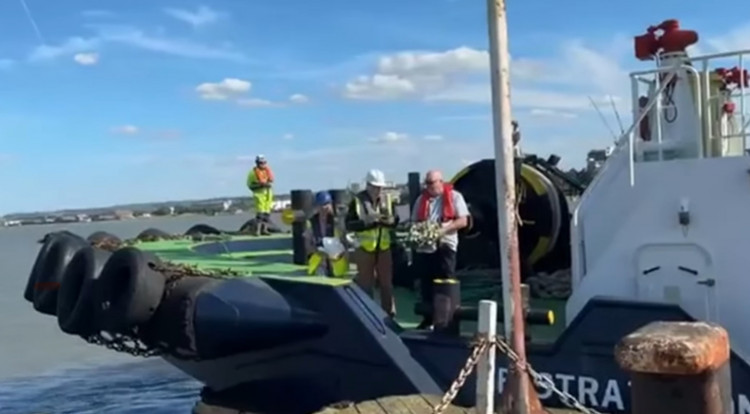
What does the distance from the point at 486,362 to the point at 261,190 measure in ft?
29.6

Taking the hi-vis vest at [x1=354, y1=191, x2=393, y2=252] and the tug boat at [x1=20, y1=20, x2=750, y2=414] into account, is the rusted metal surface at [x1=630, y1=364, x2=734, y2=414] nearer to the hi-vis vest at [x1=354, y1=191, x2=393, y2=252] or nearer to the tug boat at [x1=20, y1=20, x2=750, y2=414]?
the tug boat at [x1=20, y1=20, x2=750, y2=414]

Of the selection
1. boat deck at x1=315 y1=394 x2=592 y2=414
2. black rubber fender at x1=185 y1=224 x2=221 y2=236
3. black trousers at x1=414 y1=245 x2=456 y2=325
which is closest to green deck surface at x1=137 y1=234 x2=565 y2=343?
black trousers at x1=414 y1=245 x2=456 y2=325

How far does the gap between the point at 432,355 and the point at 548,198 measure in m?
2.53

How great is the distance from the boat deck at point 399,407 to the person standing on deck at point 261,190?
7569 mm

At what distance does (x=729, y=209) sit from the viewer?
614cm

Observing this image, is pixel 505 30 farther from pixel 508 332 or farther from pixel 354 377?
pixel 354 377

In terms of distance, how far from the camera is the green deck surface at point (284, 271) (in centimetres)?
749

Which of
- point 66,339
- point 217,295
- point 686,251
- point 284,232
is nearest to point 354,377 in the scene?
point 217,295

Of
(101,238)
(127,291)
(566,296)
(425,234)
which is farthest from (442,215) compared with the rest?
(101,238)

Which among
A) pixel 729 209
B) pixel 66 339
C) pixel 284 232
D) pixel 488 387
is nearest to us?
pixel 488 387

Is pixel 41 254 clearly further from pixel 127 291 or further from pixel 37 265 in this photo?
pixel 127 291

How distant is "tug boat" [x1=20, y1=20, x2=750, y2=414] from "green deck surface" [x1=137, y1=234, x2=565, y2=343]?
0.14 ft

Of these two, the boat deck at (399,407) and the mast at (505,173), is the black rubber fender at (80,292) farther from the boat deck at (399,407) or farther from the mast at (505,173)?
the mast at (505,173)

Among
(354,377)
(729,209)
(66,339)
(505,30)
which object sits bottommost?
(66,339)
